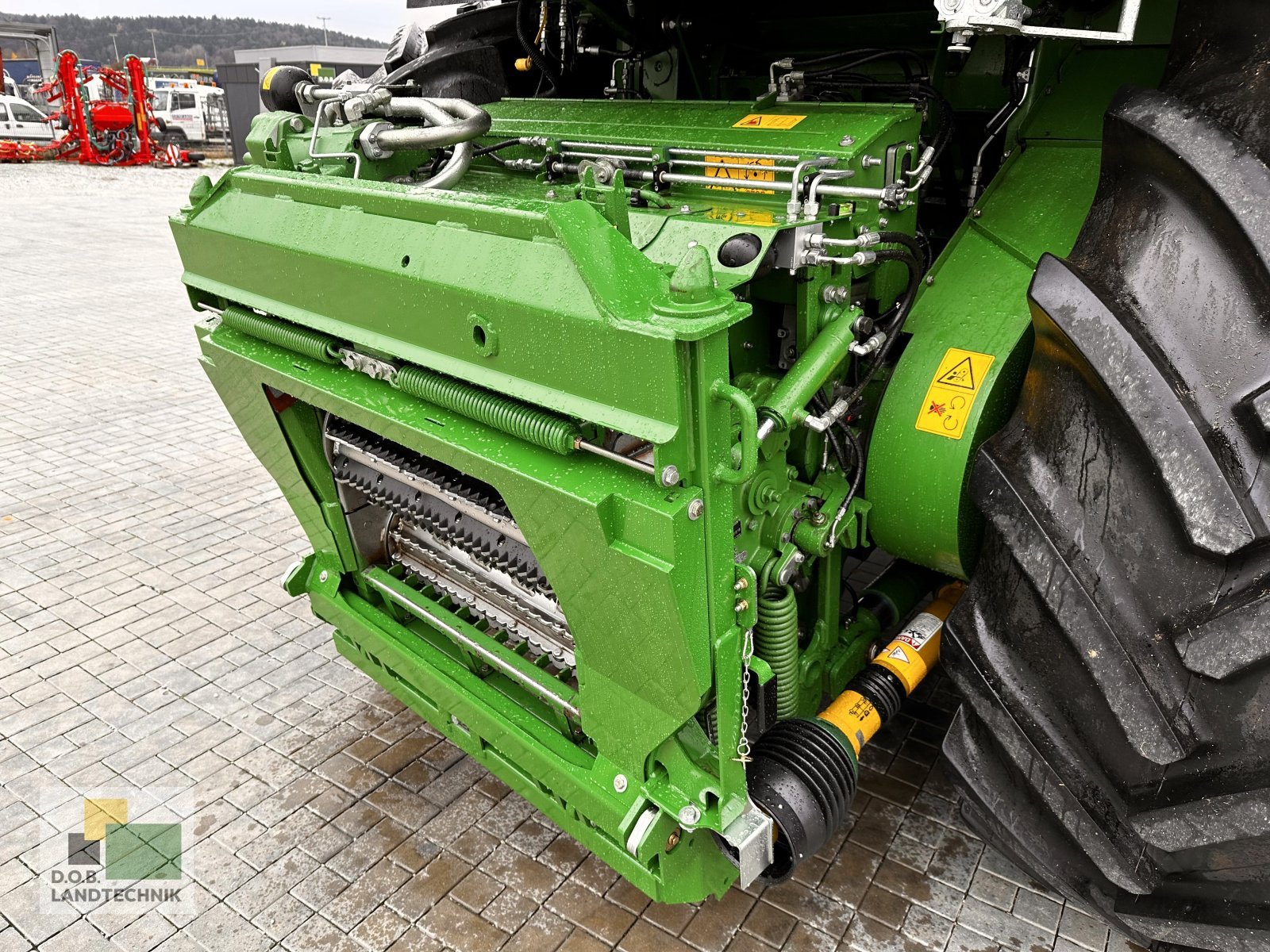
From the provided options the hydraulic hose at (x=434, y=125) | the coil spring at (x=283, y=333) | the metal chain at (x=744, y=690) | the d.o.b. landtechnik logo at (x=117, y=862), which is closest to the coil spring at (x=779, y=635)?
the metal chain at (x=744, y=690)

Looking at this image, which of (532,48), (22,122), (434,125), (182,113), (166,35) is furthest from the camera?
(166,35)

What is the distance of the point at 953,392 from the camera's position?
205 cm

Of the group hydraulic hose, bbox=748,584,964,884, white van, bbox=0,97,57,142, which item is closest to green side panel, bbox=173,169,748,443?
hydraulic hose, bbox=748,584,964,884

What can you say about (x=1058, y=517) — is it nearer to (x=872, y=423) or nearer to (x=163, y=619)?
(x=872, y=423)

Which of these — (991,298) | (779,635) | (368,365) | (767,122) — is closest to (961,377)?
(991,298)

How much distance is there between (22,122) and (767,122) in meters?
24.4

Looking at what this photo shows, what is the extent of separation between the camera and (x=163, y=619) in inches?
153

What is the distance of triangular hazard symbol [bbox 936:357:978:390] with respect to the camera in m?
2.03

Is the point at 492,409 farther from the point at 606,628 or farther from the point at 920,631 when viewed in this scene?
the point at 920,631

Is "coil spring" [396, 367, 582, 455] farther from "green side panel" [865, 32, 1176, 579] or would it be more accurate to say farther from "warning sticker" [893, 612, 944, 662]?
"warning sticker" [893, 612, 944, 662]

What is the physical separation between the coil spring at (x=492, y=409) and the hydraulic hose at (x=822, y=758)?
0.85m

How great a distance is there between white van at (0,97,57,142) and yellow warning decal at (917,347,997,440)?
2474 centimetres

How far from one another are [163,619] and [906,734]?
2971 mm

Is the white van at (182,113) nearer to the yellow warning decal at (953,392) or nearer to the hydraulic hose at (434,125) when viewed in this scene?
the hydraulic hose at (434,125)
